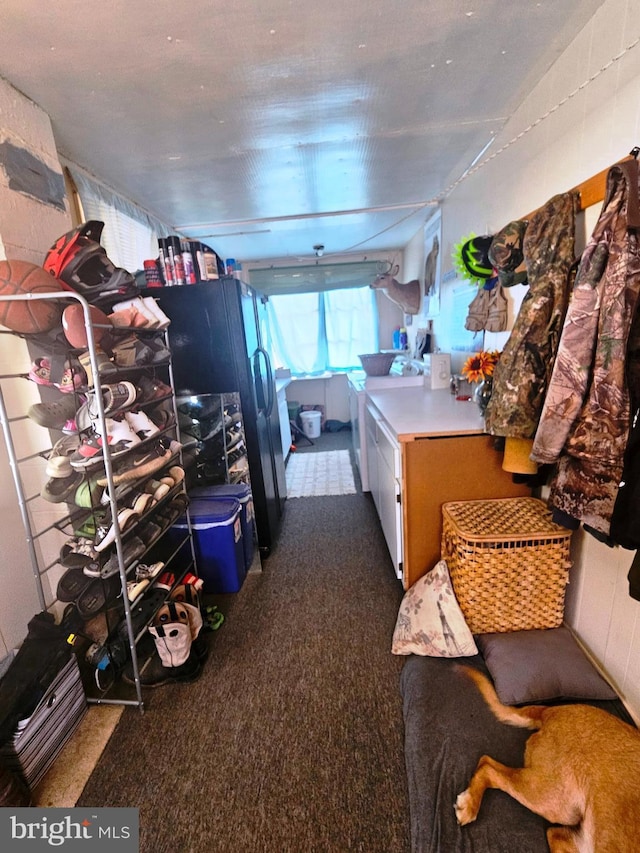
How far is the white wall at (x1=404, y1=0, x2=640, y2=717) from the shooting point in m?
1.05

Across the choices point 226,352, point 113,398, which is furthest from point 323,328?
point 113,398

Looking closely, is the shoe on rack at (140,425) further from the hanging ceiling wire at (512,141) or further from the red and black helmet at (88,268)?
the hanging ceiling wire at (512,141)

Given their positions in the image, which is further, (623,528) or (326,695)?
(326,695)

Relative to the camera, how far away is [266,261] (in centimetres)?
453

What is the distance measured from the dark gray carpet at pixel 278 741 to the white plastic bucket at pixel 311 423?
2.96 m

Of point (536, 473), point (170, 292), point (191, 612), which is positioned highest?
point (170, 292)

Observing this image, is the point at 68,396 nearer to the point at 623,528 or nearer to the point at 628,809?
the point at 623,528

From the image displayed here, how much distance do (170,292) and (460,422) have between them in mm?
1656

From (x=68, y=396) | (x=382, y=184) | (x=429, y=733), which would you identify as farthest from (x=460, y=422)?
(x=382, y=184)

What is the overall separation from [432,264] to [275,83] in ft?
6.65

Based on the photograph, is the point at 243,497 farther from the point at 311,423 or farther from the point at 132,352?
the point at 311,423

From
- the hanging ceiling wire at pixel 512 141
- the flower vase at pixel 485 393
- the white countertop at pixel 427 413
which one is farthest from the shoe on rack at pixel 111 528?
the hanging ceiling wire at pixel 512 141

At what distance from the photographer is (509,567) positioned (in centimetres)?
139

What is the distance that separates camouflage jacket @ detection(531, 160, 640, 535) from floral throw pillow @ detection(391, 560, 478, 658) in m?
0.62
